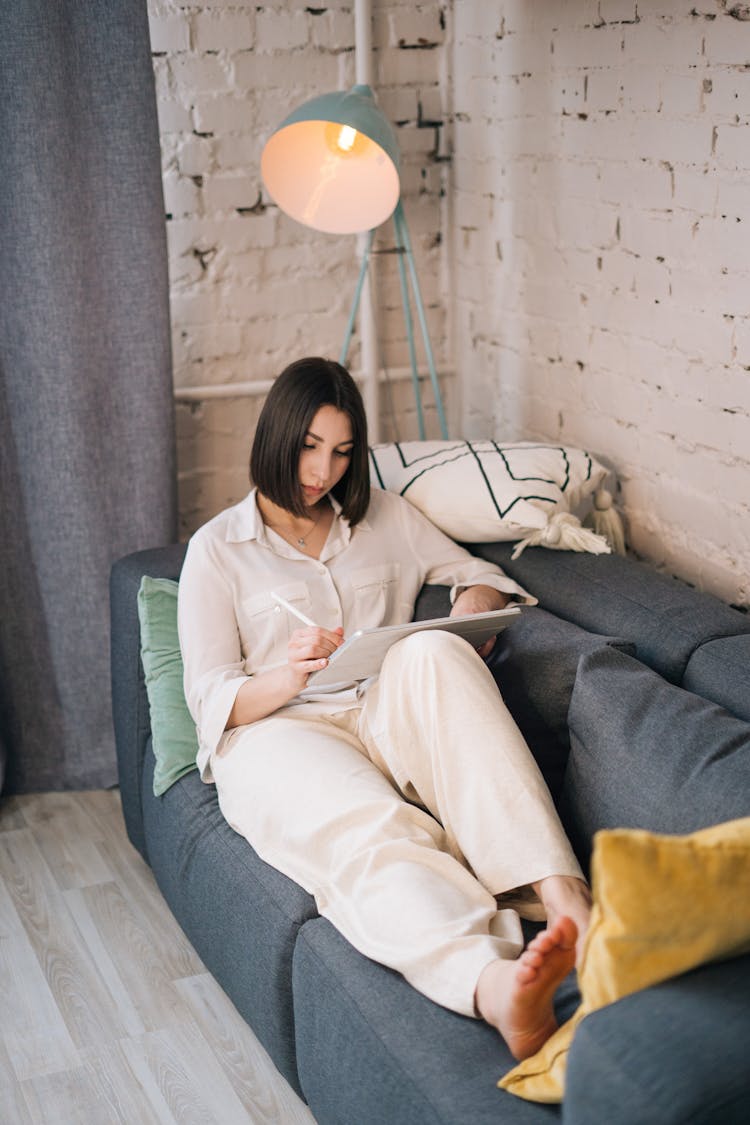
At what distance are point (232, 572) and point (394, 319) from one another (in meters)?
1.20

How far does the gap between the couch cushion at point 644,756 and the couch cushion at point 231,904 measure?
1.52 ft

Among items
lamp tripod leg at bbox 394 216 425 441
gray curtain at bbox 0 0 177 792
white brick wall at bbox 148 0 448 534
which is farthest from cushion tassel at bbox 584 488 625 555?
gray curtain at bbox 0 0 177 792

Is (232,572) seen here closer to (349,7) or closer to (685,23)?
(685,23)

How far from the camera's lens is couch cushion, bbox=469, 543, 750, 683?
6.73ft

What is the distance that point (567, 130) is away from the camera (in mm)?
2602

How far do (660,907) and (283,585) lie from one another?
3.73 feet

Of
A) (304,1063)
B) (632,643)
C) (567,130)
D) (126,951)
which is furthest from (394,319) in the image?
(304,1063)

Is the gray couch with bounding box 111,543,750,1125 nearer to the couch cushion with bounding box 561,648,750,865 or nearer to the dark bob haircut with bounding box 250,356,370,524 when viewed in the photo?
the couch cushion with bounding box 561,648,750,865

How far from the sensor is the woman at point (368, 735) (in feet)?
5.28

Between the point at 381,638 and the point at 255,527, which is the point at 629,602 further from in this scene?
the point at 255,527

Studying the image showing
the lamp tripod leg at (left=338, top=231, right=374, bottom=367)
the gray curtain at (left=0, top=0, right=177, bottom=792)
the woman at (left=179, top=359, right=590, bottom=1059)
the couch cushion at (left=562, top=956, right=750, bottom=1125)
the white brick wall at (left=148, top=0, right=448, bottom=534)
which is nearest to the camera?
the couch cushion at (left=562, top=956, right=750, bottom=1125)

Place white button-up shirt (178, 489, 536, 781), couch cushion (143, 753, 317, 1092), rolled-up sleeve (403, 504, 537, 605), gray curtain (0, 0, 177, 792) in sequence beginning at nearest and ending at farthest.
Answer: couch cushion (143, 753, 317, 1092), white button-up shirt (178, 489, 536, 781), rolled-up sleeve (403, 504, 537, 605), gray curtain (0, 0, 177, 792)

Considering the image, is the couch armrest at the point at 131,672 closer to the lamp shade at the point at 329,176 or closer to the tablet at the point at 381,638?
the tablet at the point at 381,638

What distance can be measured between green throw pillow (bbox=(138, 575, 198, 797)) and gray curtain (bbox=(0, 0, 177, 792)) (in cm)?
44
